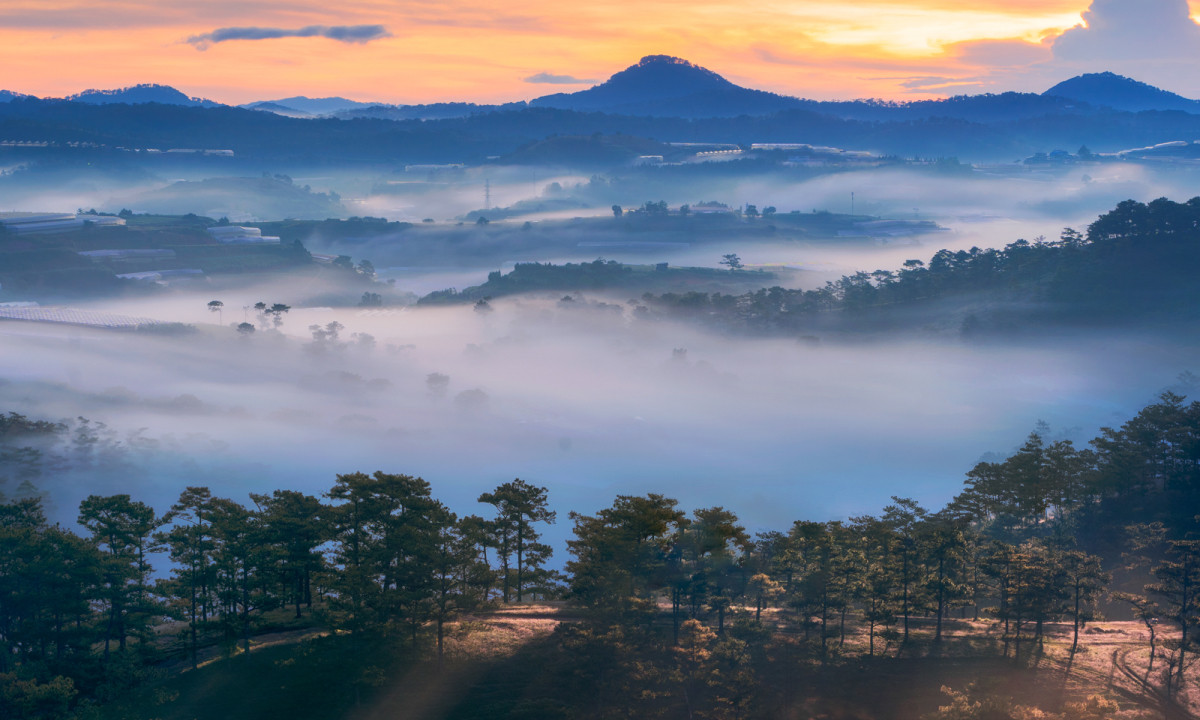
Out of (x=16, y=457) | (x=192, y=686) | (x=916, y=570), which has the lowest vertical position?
→ (x=16, y=457)

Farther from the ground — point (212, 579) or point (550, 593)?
point (212, 579)

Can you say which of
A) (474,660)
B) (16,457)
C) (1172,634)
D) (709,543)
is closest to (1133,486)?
(1172,634)

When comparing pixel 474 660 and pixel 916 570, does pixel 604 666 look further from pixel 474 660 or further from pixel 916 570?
pixel 916 570

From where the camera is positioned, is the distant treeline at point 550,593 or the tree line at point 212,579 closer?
the tree line at point 212,579

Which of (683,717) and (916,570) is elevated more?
(916,570)

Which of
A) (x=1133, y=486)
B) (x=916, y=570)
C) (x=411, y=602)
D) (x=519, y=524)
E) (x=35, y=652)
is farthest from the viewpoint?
(x=1133, y=486)

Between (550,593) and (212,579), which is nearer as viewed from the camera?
(212,579)

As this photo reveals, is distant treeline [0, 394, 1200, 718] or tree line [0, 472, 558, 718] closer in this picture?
tree line [0, 472, 558, 718]

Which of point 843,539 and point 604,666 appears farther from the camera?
point 843,539
